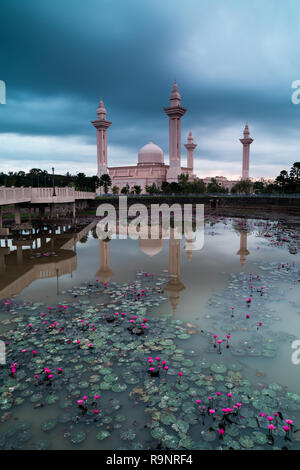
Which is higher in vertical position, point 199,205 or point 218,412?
point 199,205

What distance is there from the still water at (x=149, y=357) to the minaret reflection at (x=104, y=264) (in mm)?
97

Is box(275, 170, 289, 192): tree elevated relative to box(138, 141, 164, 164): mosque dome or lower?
lower

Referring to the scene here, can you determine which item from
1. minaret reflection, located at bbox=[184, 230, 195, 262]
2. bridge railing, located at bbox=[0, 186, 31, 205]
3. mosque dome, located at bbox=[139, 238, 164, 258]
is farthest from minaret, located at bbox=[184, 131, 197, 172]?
mosque dome, located at bbox=[139, 238, 164, 258]

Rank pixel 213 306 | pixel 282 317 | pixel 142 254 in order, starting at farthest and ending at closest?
1. pixel 142 254
2. pixel 213 306
3. pixel 282 317

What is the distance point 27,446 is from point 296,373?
554 centimetres

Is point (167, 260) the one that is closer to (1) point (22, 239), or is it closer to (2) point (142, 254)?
(2) point (142, 254)

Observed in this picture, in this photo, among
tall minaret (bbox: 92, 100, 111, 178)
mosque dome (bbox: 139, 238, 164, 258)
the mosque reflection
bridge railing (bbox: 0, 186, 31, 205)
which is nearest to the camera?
the mosque reflection

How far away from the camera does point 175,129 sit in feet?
261

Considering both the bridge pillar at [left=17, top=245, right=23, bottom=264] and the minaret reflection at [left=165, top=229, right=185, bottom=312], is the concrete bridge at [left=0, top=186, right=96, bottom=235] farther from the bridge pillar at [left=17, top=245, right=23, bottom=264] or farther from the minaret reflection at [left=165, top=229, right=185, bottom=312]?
the minaret reflection at [left=165, top=229, right=185, bottom=312]

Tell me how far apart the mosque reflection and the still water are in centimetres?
14

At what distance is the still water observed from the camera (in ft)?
17.0

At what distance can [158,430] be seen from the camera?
515 centimetres

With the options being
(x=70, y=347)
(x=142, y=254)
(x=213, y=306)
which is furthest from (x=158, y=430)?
(x=142, y=254)

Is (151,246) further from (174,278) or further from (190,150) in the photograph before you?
(190,150)
